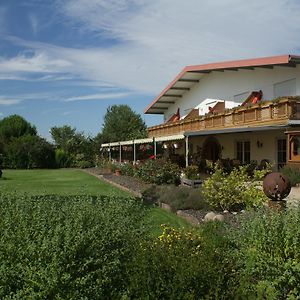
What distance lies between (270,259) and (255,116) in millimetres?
15605

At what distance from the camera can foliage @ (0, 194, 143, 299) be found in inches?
149

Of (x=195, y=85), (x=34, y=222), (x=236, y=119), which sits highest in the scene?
(x=195, y=85)

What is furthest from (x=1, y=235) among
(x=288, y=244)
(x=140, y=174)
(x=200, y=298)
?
(x=140, y=174)

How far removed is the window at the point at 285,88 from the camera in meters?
20.8

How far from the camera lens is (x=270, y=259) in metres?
4.41

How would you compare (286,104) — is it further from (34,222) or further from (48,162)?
(48,162)

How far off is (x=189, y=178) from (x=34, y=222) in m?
13.4

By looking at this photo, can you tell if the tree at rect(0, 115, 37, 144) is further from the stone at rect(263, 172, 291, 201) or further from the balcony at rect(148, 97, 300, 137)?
the stone at rect(263, 172, 291, 201)

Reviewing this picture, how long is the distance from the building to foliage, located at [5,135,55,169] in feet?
44.3

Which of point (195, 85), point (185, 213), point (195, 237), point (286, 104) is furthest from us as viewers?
point (195, 85)

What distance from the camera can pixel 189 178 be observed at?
17703 millimetres

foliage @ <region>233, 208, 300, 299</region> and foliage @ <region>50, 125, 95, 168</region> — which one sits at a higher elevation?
foliage @ <region>50, 125, 95, 168</region>

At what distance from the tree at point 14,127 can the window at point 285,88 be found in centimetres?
3472

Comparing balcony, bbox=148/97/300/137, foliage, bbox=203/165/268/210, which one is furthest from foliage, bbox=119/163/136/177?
foliage, bbox=203/165/268/210
